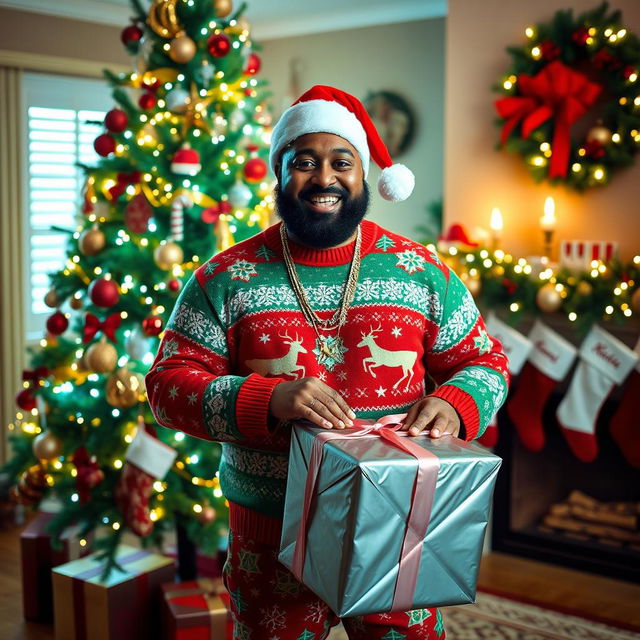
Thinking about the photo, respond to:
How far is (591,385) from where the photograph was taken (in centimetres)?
331

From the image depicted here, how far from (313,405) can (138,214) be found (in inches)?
64.9

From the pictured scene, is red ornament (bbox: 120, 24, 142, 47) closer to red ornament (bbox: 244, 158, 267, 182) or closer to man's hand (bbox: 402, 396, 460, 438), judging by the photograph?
red ornament (bbox: 244, 158, 267, 182)

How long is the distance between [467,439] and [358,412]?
20cm

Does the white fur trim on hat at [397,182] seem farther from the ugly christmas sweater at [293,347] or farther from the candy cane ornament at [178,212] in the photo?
the candy cane ornament at [178,212]

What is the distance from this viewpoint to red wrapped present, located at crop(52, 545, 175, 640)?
2664 mm

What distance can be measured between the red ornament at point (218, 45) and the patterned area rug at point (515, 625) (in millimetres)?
1962

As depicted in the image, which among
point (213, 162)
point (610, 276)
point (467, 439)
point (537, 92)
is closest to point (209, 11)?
point (213, 162)

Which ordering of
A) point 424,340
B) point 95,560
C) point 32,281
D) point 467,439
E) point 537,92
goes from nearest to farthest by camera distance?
point 467,439 < point 424,340 < point 95,560 < point 537,92 < point 32,281

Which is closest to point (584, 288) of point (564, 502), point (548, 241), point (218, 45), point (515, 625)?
point (548, 241)

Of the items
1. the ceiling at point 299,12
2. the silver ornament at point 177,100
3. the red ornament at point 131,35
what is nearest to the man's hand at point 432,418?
the silver ornament at point 177,100

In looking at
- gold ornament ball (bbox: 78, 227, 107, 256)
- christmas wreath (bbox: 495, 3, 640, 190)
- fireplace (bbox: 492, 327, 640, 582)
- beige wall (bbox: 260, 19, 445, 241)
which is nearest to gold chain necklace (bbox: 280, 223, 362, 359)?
gold ornament ball (bbox: 78, 227, 107, 256)

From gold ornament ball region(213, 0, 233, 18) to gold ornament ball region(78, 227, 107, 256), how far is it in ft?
2.75

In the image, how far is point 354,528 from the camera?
1262 mm

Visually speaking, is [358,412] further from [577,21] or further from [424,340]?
[577,21]
